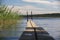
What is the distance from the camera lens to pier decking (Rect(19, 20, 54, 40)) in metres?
2.62

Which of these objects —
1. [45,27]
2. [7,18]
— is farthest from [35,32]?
[7,18]

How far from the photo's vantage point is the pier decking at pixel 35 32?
2.62 m

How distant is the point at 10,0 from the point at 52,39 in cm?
74

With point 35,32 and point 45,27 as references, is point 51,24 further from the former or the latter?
point 35,32

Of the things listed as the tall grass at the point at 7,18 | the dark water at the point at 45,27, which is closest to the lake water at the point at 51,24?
the dark water at the point at 45,27

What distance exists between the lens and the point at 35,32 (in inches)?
105

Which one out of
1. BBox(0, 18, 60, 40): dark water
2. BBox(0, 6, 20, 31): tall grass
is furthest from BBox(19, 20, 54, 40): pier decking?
BBox(0, 6, 20, 31): tall grass

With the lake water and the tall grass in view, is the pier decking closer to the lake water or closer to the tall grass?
the lake water

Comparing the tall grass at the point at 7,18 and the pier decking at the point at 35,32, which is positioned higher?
the tall grass at the point at 7,18

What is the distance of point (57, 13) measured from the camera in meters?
2.74

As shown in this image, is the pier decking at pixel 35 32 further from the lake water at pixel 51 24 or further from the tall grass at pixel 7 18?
the tall grass at pixel 7 18

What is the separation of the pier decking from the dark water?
52mm

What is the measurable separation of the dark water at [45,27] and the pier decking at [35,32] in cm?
5

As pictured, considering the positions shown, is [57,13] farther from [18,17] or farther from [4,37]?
[4,37]
